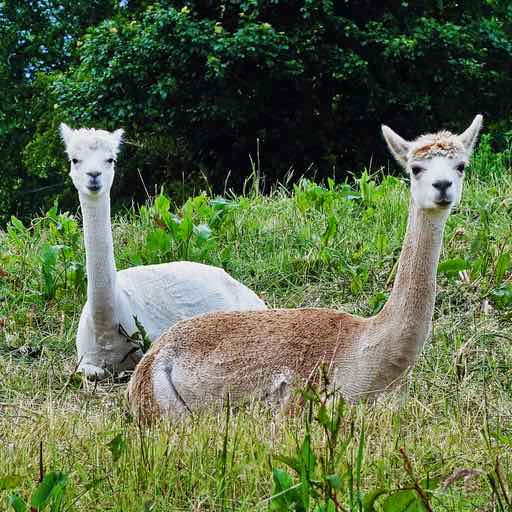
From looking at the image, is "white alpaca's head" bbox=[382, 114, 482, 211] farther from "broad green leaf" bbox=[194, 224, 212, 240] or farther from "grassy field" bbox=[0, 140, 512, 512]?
"broad green leaf" bbox=[194, 224, 212, 240]

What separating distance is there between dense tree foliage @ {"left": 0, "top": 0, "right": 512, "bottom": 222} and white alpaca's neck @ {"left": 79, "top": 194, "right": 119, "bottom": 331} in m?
9.17

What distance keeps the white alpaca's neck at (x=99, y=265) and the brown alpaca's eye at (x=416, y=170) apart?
239 centimetres

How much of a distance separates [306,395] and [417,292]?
1835 millimetres

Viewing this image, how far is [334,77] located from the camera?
16469mm

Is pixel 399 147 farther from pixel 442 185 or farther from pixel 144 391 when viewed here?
pixel 144 391

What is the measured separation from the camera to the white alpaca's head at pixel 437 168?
13.7 ft

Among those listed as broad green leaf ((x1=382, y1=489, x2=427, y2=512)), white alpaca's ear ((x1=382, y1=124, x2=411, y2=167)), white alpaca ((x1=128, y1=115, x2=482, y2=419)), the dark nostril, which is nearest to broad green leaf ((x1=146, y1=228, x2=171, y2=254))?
white alpaca ((x1=128, y1=115, x2=482, y2=419))

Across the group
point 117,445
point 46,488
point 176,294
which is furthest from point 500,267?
point 46,488

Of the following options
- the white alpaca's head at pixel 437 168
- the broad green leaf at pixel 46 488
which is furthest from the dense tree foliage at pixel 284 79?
the broad green leaf at pixel 46 488

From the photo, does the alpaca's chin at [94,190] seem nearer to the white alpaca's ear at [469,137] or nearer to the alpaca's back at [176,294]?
the alpaca's back at [176,294]

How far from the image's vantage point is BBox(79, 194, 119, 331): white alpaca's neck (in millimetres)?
6105

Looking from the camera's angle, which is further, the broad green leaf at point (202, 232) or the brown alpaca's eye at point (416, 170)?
the broad green leaf at point (202, 232)

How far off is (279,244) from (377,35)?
28.1ft

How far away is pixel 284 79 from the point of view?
55.0ft
